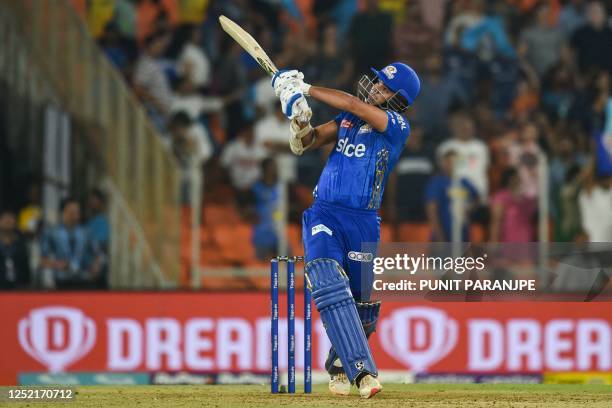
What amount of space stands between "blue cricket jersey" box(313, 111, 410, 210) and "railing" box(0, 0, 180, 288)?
4.46m

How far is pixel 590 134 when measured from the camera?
47.0ft

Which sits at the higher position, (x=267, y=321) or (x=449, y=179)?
(x=449, y=179)

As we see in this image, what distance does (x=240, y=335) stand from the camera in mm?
11734

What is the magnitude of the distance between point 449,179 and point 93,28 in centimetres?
476

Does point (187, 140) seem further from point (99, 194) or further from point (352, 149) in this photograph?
point (352, 149)

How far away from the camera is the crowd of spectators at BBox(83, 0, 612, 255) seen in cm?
1311

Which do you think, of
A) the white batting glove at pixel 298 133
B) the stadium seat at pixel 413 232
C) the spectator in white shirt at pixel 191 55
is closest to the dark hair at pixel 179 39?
the spectator in white shirt at pixel 191 55

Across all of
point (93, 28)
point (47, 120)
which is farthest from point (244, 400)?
point (93, 28)

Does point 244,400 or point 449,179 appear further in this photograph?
point 449,179

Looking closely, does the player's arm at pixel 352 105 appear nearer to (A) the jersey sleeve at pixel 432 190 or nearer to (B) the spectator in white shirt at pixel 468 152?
(A) the jersey sleeve at pixel 432 190

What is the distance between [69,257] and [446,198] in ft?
11.7

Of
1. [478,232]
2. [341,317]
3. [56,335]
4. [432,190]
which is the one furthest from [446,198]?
[341,317]

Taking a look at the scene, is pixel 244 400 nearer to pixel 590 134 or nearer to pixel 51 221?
pixel 51 221

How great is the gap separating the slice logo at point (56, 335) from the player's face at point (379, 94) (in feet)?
15.4
